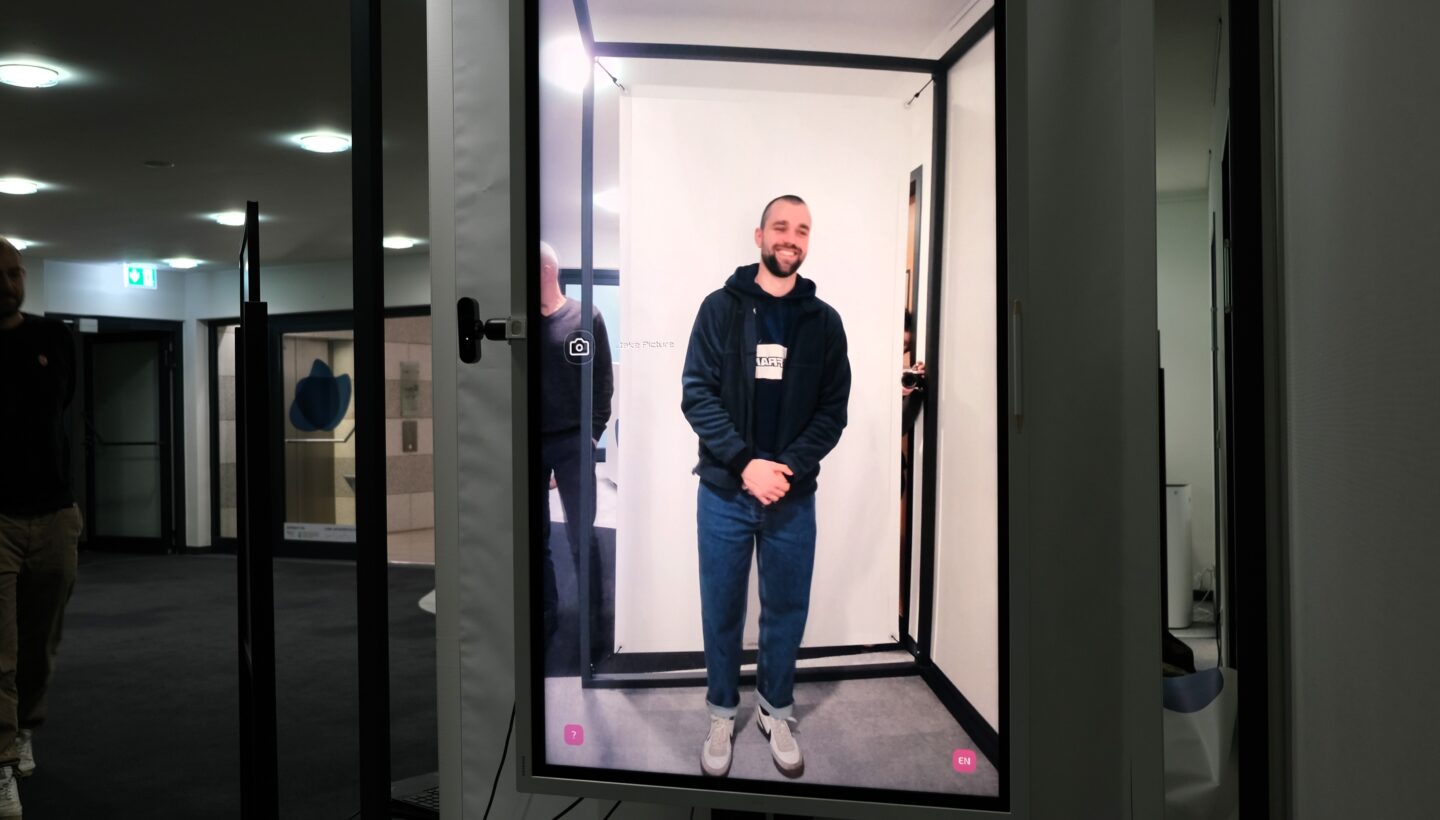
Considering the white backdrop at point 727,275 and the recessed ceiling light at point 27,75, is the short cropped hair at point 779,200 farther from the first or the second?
the recessed ceiling light at point 27,75

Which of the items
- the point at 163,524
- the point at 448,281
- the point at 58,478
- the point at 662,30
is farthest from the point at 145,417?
the point at 662,30

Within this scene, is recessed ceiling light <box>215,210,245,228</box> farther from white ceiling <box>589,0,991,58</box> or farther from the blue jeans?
the blue jeans

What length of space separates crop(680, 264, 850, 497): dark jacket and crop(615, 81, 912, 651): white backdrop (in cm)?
2

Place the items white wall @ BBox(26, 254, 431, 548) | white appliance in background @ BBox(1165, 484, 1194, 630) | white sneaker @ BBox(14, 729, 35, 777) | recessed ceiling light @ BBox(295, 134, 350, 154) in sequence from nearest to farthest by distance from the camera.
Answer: white sneaker @ BBox(14, 729, 35, 777) → recessed ceiling light @ BBox(295, 134, 350, 154) → white appliance in background @ BBox(1165, 484, 1194, 630) → white wall @ BBox(26, 254, 431, 548)

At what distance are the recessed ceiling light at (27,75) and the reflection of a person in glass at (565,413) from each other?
140 inches

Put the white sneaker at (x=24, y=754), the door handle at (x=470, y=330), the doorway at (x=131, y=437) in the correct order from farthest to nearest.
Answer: the doorway at (x=131, y=437) → the white sneaker at (x=24, y=754) → the door handle at (x=470, y=330)

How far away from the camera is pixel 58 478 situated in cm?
266

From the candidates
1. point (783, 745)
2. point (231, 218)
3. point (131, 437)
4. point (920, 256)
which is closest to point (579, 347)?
point (920, 256)

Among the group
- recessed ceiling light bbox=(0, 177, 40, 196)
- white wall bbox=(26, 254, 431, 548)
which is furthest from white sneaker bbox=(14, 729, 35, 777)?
white wall bbox=(26, 254, 431, 548)

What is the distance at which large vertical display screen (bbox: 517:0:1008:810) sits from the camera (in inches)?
49.4

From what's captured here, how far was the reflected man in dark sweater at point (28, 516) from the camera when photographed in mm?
2551

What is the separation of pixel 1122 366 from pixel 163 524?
9334mm

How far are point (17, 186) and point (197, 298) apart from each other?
138 inches

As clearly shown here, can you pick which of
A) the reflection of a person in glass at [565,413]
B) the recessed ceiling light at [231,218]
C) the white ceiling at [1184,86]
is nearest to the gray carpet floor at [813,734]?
the reflection of a person in glass at [565,413]
